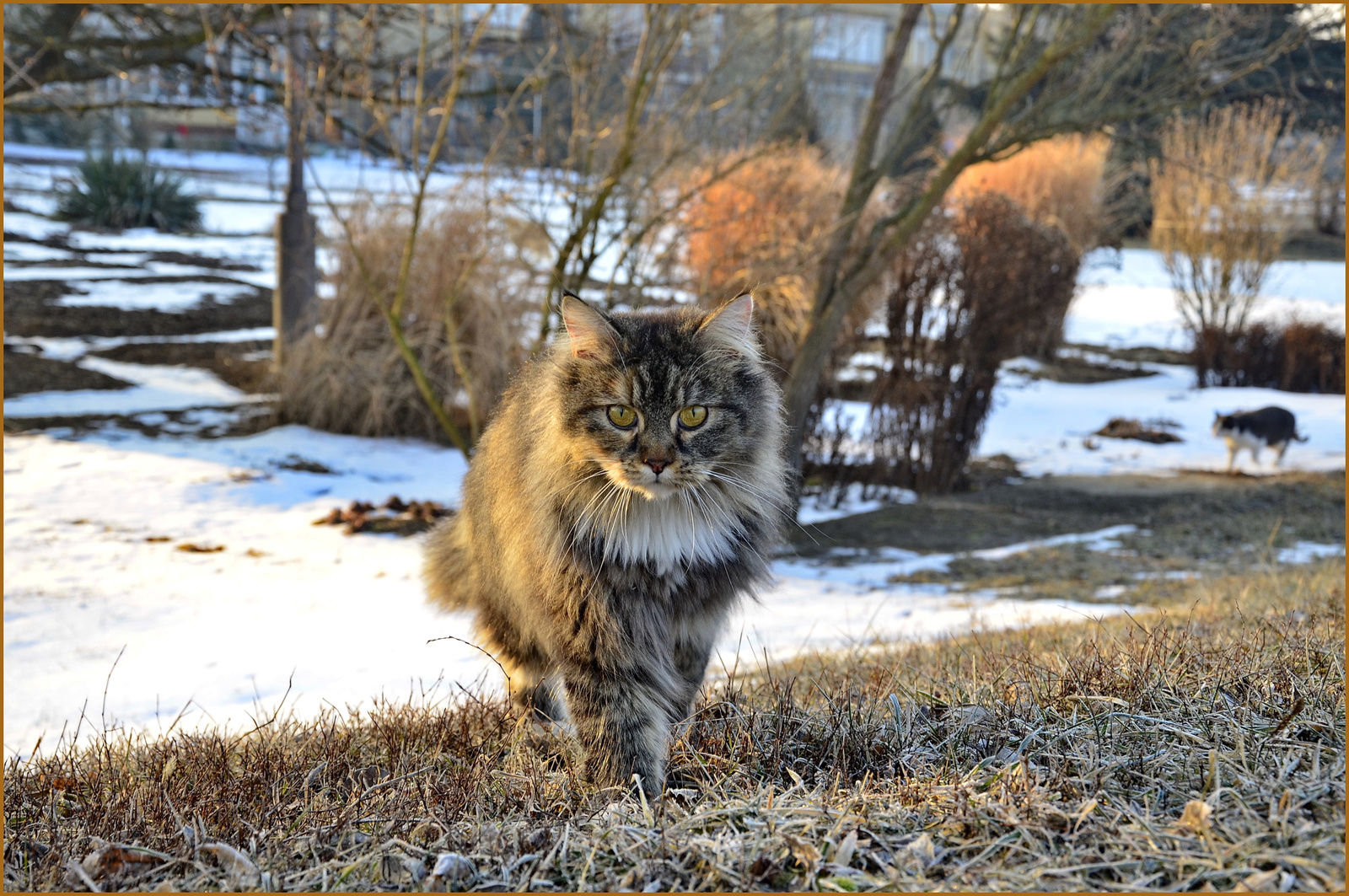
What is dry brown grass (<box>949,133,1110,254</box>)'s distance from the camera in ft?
48.4

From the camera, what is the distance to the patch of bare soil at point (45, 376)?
867 centimetres

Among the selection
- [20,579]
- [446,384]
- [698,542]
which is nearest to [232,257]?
[446,384]

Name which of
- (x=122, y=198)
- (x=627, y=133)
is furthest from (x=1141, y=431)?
(x=122, y=198)

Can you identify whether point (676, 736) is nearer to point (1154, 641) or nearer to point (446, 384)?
point (1154, 641)

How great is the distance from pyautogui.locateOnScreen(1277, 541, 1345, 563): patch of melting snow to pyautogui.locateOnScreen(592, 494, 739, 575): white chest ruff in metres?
5.59

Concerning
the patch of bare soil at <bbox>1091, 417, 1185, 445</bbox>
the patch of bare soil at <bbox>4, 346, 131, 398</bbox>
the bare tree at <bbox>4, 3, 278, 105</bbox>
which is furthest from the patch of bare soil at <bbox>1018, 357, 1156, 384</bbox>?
the patch of bare soil at <bbox>4, 346, 131, 398</bbox>

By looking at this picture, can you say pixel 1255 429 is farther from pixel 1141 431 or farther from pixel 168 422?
pixel 168 422

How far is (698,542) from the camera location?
2793 millimetres

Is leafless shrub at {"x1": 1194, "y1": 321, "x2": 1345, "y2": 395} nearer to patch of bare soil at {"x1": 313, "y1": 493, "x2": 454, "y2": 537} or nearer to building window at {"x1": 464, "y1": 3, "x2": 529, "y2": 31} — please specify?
building window at {"x1": 464, "y1": 3, "x2": 529, "y2": 31}

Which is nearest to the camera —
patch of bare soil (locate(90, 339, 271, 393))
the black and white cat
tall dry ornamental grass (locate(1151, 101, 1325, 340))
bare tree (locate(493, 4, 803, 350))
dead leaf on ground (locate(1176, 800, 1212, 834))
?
dead leaf on ground (locate(1176, 800, 1212, 834))

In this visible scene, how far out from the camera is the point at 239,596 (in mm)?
5285

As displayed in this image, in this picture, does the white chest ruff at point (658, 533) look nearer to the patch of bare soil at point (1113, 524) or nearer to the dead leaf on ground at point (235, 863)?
the dead leaf on ground at point (235, 863)

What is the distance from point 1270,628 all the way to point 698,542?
78.1 inches

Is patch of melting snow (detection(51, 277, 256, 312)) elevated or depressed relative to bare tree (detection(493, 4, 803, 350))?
depressed
